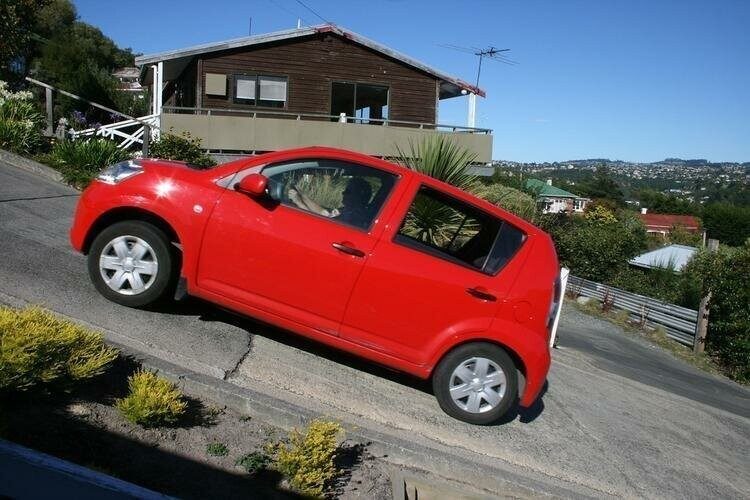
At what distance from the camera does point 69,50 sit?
27203 millimetres

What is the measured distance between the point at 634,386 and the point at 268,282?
206 inches

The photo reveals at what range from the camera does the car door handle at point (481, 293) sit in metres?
5.01

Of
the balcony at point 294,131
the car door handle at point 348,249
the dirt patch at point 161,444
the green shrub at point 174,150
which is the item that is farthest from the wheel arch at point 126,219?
the balcony at point 294,131

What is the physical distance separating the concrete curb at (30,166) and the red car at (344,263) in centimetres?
655

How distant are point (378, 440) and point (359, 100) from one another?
22.9 m

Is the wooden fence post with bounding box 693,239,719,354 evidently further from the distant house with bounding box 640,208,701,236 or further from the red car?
the distant house with bounding box 640,208,701,236

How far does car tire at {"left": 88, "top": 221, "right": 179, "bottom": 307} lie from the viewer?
5227 mm

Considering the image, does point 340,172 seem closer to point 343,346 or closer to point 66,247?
point 343,346

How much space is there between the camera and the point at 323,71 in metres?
23.4

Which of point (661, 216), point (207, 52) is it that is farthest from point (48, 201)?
point (661, 216)

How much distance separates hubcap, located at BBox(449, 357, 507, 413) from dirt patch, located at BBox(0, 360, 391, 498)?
3.66 ft

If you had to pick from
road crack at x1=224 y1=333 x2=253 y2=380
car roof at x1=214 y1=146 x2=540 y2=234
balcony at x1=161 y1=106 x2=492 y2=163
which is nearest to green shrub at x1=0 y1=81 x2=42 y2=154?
balcony at x1=161 y1=106 x2=492 y2=163

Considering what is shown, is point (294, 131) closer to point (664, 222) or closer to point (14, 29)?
point (14, 29)

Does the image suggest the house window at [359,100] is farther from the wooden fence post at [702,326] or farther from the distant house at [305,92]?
the wooden fence post at [702,326]
